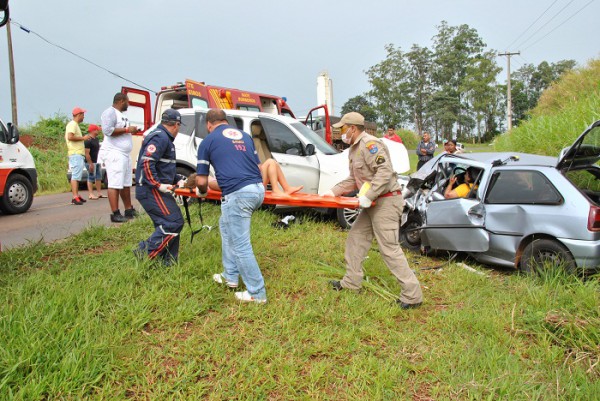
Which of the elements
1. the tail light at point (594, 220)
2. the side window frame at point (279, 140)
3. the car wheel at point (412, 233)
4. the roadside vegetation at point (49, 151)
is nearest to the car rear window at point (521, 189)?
the tail light at point (594, 220)

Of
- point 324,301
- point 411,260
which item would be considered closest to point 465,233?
point 411,260

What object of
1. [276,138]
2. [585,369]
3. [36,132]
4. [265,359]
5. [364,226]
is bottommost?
[585,369]

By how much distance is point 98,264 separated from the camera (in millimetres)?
4301

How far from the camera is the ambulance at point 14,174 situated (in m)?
7.28

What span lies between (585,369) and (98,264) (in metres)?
4.38

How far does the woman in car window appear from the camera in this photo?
222 inches

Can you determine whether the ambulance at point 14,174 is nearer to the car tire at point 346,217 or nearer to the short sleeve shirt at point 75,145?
the short sleeve shirt at point 75,145

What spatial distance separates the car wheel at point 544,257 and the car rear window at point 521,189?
18.3 inches

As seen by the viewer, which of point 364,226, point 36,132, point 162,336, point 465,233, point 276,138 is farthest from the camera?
point 36,132

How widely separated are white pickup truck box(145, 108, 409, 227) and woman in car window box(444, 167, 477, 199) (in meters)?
1.59

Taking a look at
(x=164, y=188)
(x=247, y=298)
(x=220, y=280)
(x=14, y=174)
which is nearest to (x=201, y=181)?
(x=164, y=188)

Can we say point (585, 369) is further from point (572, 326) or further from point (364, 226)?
point (364, 226)

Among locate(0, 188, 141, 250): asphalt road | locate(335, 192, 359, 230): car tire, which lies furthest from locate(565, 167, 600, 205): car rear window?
locate(0, 188, 141, 250): asphalt road

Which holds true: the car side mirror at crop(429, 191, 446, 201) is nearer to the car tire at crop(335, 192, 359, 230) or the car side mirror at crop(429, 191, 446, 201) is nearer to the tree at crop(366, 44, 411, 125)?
the car tire at crop(335, 192, 359, 230)
